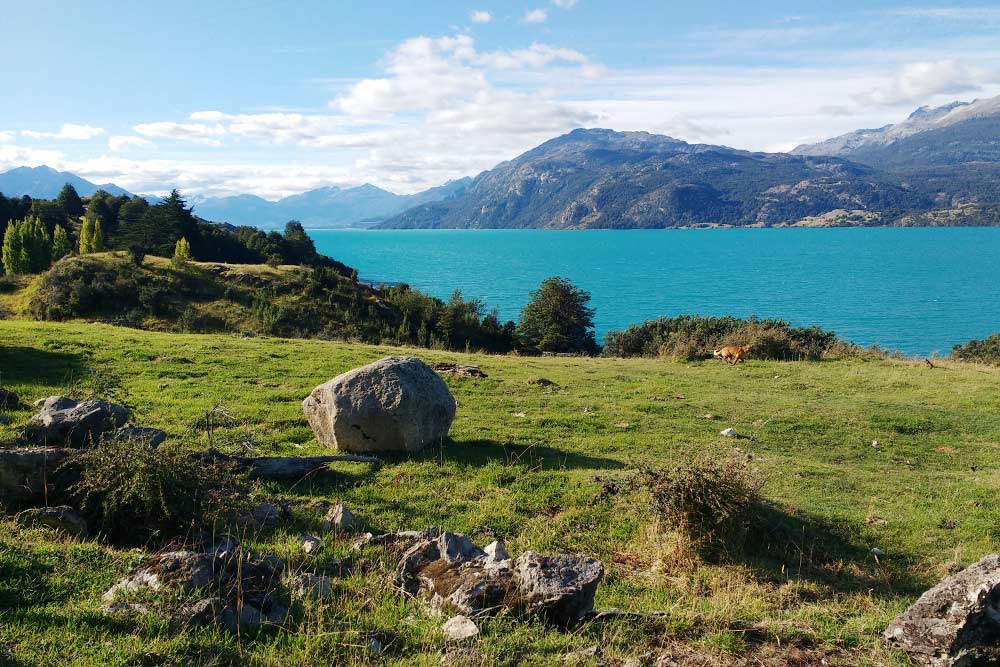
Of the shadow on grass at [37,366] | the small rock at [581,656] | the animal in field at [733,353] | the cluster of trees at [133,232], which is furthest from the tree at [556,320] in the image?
the small rock at [581,656]

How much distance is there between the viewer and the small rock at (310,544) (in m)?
7.38

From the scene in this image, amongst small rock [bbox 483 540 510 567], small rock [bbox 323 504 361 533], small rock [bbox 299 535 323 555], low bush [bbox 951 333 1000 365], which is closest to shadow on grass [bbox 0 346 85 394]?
small rock [bbox 323 504 361 533]

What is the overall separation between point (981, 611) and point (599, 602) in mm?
3740

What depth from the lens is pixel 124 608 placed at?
5.14 meters

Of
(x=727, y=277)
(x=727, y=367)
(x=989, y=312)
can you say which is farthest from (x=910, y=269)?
(x=727, y=367)

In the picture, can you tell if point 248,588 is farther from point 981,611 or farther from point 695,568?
point 981,611

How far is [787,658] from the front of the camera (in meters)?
5.85

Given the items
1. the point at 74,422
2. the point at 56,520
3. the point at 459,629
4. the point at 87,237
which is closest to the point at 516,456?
the point at 459,629

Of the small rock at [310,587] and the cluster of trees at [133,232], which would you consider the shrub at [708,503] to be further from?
the cluster of trees at [133,232]

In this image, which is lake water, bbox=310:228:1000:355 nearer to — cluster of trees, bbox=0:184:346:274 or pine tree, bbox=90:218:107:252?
cluster of trees, bbox=0:184:346:274

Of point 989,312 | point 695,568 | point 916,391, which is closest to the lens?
point 695,568

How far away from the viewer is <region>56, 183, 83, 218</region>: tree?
98.6 meters

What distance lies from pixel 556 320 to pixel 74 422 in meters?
56.1

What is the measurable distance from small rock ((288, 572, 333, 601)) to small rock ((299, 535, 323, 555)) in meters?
0.91
